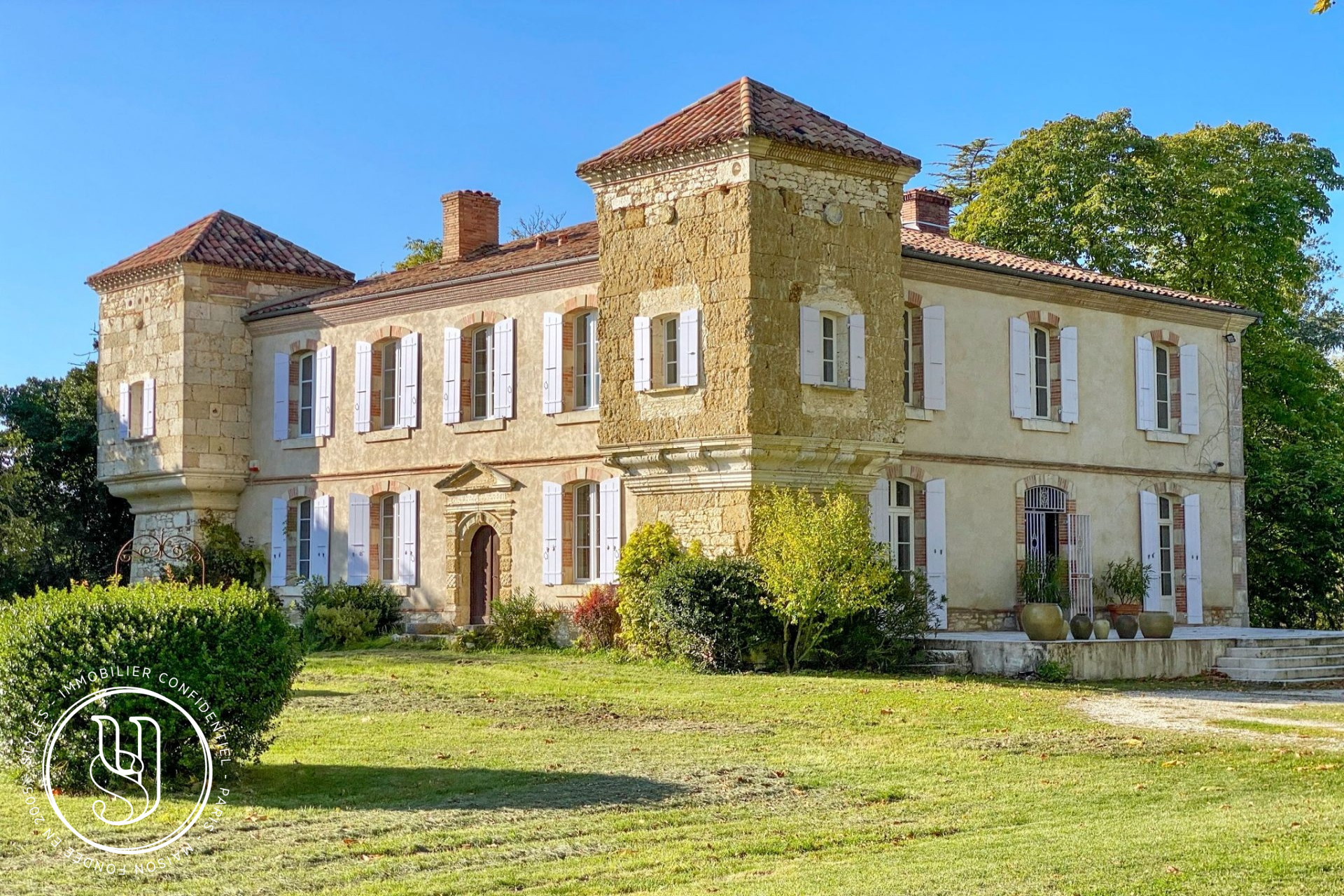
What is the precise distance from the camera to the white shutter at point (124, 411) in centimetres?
2858

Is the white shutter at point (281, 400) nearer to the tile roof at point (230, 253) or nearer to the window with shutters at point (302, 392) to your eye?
the window with shutters at point (302, 392)

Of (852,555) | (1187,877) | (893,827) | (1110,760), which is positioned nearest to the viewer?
(1187,877)

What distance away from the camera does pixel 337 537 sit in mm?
26719

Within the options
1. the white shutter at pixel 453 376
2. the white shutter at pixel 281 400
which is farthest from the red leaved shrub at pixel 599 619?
the white shutter at pixel 281 400

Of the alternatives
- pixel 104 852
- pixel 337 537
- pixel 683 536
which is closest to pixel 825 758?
pixel 104 852

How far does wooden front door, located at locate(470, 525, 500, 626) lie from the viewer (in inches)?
973

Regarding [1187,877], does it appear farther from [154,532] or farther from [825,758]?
[154,532]

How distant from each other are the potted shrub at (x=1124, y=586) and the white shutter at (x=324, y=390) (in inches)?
507

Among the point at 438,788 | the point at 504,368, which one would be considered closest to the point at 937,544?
the point at 504,368

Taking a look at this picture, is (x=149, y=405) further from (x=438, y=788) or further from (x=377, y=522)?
(x=438, y=788)

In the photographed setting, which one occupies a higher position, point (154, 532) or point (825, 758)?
point (154, 532)

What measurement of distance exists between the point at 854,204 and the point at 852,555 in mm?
5085

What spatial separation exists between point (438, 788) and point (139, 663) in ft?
6.94

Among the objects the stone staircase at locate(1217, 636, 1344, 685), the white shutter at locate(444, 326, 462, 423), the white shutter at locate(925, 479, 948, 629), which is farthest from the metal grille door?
the white shutter at locate(444, 326, 462, 423)
